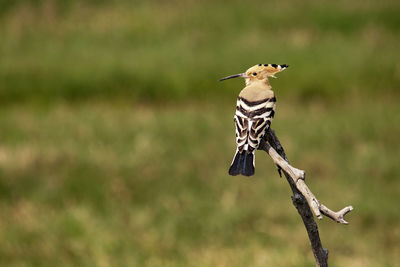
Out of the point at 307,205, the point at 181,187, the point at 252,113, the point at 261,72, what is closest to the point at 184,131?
the point at 181,187

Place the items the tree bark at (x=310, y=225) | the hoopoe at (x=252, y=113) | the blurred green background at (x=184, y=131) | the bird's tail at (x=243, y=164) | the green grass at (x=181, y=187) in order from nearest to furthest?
the tree bark at (x=310, y=225) < the bird's tail at (x=243, y=164) < the hoopoe at (x=252, y=113) < the green grass at (x=181, y=187) < the blurred green background at (x=184, y=131)

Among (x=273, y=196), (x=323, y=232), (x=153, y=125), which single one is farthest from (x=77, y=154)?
(x=323, y=232)

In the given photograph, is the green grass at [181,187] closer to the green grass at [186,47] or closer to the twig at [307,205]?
the green grass at [186,47]

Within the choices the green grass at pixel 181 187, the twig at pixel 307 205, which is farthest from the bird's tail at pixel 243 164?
the green grass at pixel 181 187

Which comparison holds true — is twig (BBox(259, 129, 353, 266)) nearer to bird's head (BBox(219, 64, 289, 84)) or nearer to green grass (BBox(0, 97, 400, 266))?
bird's head (BBox(219, 64, 289, 84))

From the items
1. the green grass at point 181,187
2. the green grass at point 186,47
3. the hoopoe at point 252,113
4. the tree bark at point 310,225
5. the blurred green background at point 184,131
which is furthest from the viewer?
the green grass at point 186,47

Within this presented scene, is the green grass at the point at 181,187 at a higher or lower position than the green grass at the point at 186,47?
lower

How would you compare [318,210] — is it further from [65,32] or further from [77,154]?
[65,32]

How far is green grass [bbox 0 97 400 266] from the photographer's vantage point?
22.5ft

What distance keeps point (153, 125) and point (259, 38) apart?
4205 millimetres

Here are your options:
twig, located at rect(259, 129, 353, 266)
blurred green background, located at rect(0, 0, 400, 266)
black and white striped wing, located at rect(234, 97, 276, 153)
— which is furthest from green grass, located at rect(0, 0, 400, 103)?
twig, located at rect(259, 129, 353, 266)

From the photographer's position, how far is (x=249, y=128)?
2.61 m

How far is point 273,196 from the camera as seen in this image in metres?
8.30

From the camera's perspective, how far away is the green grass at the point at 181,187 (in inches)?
270
